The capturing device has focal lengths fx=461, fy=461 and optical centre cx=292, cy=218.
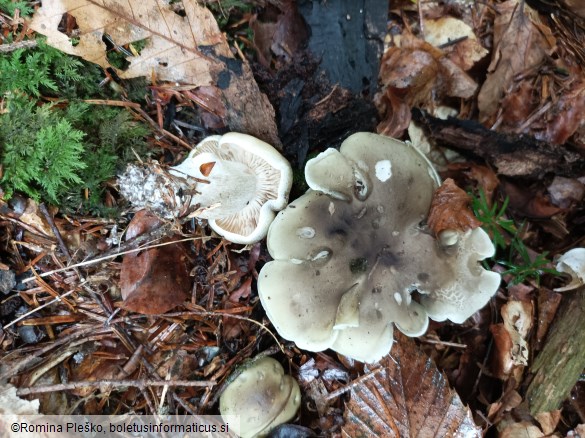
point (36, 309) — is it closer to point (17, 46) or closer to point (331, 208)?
point (17, 46)

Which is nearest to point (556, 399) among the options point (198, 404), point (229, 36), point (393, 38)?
point (198, 404)

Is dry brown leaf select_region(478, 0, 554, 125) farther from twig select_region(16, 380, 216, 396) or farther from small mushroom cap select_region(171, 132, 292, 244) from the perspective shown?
twig select_region(16, 380, 216, 396)

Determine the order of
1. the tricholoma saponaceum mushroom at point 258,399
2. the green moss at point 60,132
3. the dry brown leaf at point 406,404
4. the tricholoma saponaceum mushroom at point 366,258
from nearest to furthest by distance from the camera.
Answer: the green moss at point 60,132
the tricholoma saponaceum mushroom at point 366,258
the tricholoma saponaceum mushroom at point 258,399
the dry brown leaf at point 406,404

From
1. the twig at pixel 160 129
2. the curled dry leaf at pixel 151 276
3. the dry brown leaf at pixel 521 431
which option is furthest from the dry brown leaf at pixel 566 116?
the curled dry leaf at pixel 151 276

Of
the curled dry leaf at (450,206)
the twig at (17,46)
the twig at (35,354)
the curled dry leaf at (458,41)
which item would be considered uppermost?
the twig at (17,46)

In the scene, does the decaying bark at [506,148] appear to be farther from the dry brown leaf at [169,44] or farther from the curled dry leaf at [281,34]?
the dry brown leaf at [169,44]

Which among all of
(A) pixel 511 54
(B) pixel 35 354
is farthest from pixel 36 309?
(A) pixel 511 54

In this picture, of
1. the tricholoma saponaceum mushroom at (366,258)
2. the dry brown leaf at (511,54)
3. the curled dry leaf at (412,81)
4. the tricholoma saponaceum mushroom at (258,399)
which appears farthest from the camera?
the dry brown leaf at (511,54)
